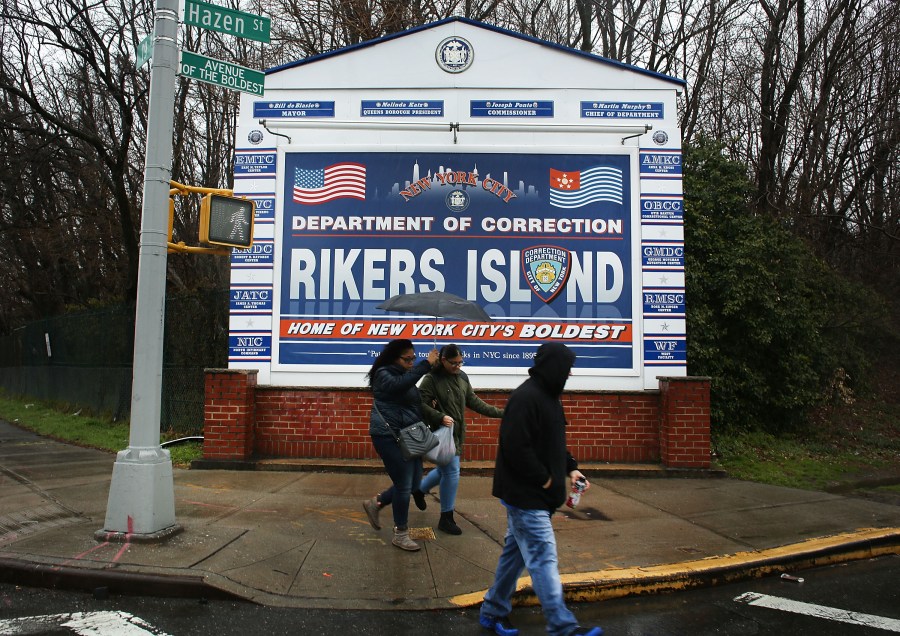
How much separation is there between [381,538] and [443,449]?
978mm

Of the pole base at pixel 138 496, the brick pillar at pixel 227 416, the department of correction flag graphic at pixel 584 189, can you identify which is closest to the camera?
the pole base at pixel 138 496

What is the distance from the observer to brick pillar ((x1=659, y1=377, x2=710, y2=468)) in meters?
8.66

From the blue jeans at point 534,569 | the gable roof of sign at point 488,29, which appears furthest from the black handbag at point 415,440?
the gable roof of sign at point 488,29

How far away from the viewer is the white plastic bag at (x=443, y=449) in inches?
227

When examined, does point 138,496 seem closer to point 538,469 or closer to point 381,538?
point 381,538

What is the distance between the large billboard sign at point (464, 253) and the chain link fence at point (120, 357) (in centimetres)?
286

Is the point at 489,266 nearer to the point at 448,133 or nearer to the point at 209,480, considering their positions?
the point at 448,133

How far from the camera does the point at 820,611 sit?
471cm

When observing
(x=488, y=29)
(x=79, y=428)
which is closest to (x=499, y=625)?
(x=488, y=29)

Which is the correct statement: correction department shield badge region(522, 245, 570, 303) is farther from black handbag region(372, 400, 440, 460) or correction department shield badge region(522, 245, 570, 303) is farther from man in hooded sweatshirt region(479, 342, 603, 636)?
man in hooded sweatshirt region(479, 342, 603, 636)

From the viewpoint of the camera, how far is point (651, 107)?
9414 millimetres

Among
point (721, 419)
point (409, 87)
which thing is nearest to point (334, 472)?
point (409, 87)

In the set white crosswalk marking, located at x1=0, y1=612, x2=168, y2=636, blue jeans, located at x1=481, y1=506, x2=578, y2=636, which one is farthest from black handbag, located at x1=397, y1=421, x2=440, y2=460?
white crosswalk marking, located at x1=0, y1=612, x2=168, y2=636

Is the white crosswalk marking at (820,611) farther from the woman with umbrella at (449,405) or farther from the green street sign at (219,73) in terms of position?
the green street sign at (219,73)
